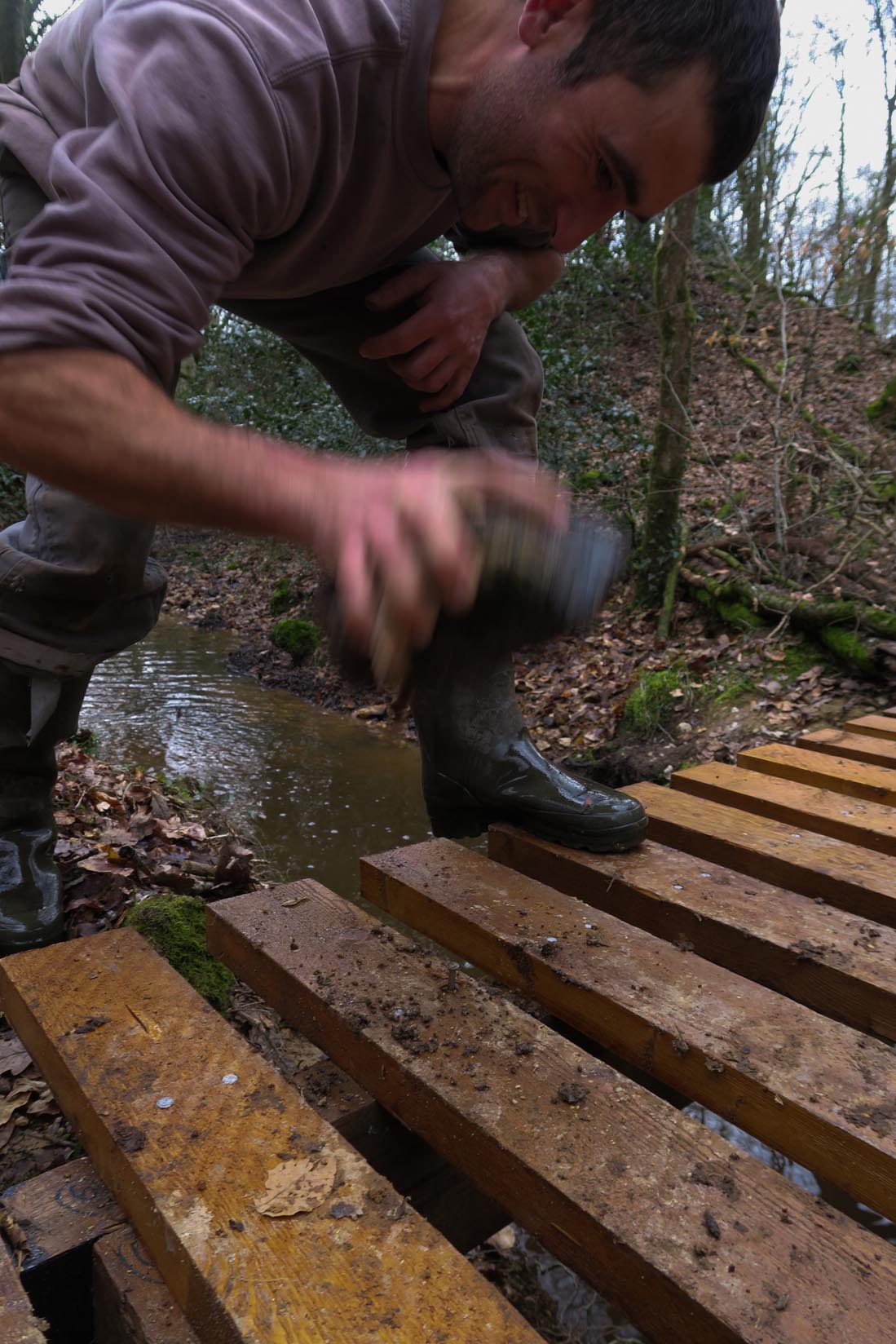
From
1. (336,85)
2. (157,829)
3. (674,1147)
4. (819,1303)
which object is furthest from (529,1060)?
(157,829)

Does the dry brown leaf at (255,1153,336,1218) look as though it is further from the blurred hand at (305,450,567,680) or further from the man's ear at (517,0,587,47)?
the man's ear at (517,0,587,47)

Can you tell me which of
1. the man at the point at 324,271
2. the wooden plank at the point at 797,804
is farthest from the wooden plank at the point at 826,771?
the man at the point at 324,271

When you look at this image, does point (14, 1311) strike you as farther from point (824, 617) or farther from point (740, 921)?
point (824, 617)

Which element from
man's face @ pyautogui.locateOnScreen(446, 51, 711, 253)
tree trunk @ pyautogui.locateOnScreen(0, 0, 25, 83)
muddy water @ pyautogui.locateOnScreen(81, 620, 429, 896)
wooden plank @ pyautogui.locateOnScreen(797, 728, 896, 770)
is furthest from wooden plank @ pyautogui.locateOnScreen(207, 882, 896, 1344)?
tree trunk @ pyautogui.locateOnScreen(0, 0, 25, 83)

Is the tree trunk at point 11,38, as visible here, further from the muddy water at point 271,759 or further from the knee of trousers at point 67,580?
the knee of trousers at point 67,580

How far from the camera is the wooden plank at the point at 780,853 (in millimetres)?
1767

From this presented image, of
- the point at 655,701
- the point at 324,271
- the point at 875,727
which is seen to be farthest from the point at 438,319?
the point at 655,701

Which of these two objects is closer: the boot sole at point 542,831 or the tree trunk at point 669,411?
the boot sole at point 542,831

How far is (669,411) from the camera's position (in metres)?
5.73

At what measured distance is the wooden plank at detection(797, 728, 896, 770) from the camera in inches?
106

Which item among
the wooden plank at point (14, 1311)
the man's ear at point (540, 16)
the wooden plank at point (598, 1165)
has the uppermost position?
the man's ear at point (540, 16)

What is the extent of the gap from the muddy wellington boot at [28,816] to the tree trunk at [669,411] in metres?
4.46

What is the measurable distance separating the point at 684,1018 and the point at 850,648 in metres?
3.43

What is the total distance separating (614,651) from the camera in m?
5.48
